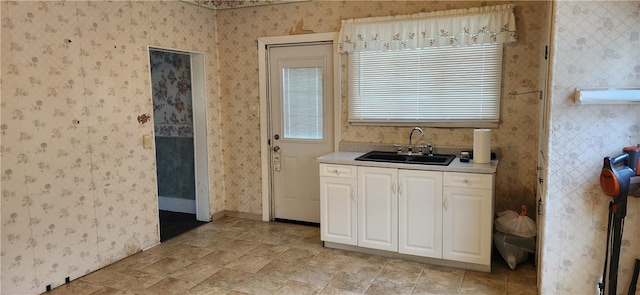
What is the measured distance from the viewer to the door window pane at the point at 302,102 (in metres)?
4.41

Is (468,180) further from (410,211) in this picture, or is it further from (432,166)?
(410,211)

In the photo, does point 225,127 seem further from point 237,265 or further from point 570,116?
point 570,116

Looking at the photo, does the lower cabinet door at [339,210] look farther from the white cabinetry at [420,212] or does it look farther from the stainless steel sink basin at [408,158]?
the white cabinetry at [420,212]

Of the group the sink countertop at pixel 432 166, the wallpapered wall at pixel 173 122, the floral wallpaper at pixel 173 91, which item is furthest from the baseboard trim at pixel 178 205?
the sink countertop at pixel 432 166

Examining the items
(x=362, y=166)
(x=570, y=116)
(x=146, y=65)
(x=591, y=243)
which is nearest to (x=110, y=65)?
(x=146, y=65)

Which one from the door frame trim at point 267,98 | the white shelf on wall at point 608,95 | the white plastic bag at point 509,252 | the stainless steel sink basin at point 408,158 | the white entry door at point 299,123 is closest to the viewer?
the white shelf on wall at point 608,95

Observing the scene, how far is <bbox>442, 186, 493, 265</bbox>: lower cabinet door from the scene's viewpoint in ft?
10.7

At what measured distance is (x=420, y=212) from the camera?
3.44m

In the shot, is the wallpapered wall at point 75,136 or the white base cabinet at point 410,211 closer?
the wallpapered wall at point 75,136

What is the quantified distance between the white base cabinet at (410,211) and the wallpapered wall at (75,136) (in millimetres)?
1734

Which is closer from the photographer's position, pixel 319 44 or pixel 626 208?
pixel 626 208

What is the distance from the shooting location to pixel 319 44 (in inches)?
170

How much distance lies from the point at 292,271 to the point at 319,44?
7.33 ft

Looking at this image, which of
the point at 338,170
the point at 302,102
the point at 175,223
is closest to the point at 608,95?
the point at 338,170
